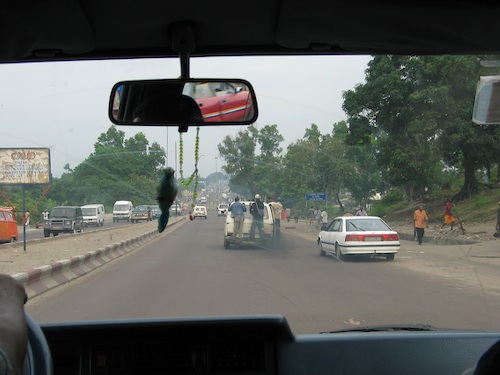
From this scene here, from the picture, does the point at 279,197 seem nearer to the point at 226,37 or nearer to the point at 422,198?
the point at 422,198

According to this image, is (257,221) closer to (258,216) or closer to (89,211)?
(258,216)

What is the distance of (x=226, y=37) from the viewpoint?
141 inches

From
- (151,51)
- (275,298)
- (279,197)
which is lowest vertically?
(275,298)

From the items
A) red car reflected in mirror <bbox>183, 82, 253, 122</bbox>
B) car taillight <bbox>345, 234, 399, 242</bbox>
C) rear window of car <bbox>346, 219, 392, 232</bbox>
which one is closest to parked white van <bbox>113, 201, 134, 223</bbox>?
red car reflected in mirror <bbox>183, 82, 253, 122</bbox>

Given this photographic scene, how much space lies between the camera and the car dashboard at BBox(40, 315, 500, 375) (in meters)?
3.32

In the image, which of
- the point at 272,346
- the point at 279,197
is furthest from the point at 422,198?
the point at 272,346

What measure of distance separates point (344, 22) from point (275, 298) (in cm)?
474

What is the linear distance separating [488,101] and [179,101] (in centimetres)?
196

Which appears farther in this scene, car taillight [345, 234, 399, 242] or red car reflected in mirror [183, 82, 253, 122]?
car taillight [345, 234, 399, 242]

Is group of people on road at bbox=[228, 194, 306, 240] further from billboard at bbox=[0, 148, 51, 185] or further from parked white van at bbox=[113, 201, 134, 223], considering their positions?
billboard at bbox=[0, 148, 51, 185]

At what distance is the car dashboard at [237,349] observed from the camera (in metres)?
3.32

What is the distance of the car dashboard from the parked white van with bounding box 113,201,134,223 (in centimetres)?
235

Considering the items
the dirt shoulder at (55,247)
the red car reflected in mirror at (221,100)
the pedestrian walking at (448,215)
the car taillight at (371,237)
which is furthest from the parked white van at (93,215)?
the car taillight at (371,237)

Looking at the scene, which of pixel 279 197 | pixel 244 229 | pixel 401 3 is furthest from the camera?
pixel 244 229
